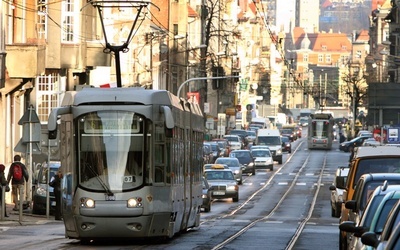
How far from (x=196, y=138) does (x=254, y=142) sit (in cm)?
7634

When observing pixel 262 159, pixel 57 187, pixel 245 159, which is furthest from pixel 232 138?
pixel 57 187

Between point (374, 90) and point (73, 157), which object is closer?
point (73, 157)

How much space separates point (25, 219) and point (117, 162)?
13205mm

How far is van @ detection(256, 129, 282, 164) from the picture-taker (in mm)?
94312

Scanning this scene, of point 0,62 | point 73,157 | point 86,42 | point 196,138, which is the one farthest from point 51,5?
point 73,157

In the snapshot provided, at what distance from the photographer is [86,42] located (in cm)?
5509

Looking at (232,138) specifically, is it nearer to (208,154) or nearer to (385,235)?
(208,154)

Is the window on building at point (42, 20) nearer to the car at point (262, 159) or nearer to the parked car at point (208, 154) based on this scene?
the parked car at point (208, 154)

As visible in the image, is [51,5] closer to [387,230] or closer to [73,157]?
[73,157]

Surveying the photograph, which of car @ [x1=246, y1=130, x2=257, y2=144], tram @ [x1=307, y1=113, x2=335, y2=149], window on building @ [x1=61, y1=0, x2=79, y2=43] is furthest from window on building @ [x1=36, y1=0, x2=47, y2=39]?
tram @ [x1=307, y1=113, x2=335, y2=149]

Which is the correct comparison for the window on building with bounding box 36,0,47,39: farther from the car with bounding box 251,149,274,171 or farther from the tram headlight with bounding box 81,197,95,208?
the car with bounding box 251,149,274,171

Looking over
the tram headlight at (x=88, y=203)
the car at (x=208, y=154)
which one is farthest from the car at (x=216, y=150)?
the tram headlight at (x=88, y=203)

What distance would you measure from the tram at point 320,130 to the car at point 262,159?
1215 inches

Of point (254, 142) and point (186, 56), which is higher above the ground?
point (186, 56)
